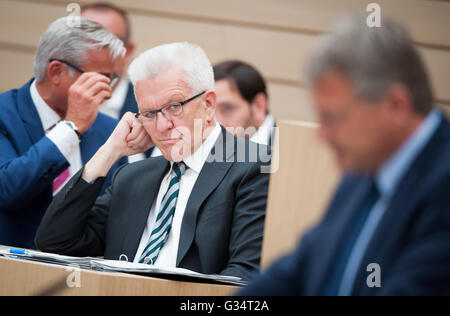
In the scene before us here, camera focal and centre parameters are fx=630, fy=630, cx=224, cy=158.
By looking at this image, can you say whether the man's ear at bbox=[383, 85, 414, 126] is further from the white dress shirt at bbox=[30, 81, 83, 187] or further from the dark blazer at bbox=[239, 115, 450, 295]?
the white dress shirt at bbox=[30, 81, 83, 187]

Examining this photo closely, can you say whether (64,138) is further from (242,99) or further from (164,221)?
(242,99)

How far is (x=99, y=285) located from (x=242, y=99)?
7.21 feet

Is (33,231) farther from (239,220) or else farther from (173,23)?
(173,23)

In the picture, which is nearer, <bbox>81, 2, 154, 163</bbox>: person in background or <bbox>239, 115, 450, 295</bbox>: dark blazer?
<bbox>239, 115, 450, 295</bbox>: dark blazer

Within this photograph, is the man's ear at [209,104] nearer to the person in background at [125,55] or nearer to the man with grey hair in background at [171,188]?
the man with grey hair in background at [171,188]

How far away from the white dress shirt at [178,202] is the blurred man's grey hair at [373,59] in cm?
128

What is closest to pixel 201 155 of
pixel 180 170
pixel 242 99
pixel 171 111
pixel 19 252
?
pixel 180 170

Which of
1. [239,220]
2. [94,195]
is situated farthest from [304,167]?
[94,195]

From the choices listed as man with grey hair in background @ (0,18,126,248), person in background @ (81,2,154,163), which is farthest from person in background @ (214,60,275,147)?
man with grey hair in background @ (0,18,126,248)

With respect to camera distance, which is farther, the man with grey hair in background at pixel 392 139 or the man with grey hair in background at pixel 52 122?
the man with grey hair in background at pixel 52 122

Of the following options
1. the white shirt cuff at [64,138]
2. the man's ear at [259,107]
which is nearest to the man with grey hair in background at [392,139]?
the white shirt cuff at [64,138]

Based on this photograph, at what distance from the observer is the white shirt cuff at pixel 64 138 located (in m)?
2.75

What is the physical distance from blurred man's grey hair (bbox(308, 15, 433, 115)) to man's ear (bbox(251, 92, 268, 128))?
2.68 meters

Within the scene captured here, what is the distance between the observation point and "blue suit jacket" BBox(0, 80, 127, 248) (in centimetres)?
268
